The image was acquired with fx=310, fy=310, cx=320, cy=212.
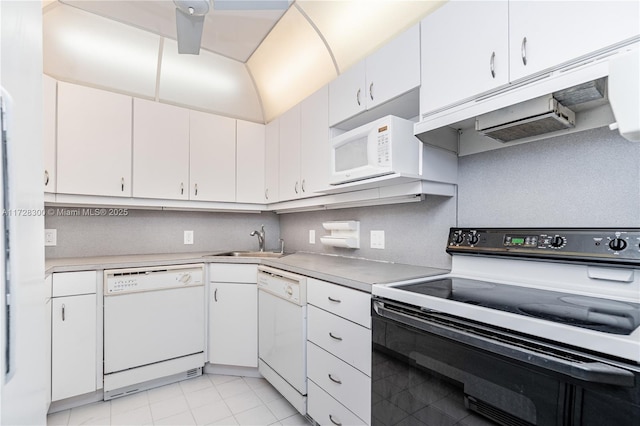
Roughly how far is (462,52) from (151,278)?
7.52 feet

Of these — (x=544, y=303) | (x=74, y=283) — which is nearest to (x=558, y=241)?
(x=544, y=303)

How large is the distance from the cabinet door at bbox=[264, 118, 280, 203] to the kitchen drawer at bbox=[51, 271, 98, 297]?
1.43m

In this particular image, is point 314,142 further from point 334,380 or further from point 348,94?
point 334,380

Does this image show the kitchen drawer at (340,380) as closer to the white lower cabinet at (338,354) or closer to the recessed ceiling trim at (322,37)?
the white lower cabinet at (338,354)

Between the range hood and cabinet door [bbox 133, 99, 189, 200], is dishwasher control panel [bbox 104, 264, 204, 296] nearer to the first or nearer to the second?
cabinet door [bbox 133, 99, 189, 200]

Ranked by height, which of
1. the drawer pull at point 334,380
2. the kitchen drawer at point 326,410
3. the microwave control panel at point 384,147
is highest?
the microwave control panel at point 384,147

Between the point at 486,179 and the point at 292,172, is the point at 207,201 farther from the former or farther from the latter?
the point at 486,179

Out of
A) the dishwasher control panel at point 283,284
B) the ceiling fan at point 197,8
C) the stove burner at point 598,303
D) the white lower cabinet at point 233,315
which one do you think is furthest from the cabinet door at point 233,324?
the stove burner at point 598,303

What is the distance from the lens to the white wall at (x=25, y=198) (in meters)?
0.54

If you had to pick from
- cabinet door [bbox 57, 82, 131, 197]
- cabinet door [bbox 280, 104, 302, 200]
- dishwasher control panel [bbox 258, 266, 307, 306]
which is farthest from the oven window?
cabinet door [bbox 57, 82, 131, 197]

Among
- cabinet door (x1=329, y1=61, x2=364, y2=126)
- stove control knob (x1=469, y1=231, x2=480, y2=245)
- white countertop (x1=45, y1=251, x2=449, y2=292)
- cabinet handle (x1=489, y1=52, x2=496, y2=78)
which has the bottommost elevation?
white countertop (x1=45, y1=251, x2=449, y2=292)

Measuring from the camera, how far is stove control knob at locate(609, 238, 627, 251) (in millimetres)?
1079

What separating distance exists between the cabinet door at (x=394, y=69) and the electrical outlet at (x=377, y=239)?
0.85m

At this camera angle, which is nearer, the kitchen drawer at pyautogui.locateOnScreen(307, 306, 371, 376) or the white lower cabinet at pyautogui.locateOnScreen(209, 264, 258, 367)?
the kitchen drawer at pyautogui.locateOnScreen(307, 306, 371, 376)
